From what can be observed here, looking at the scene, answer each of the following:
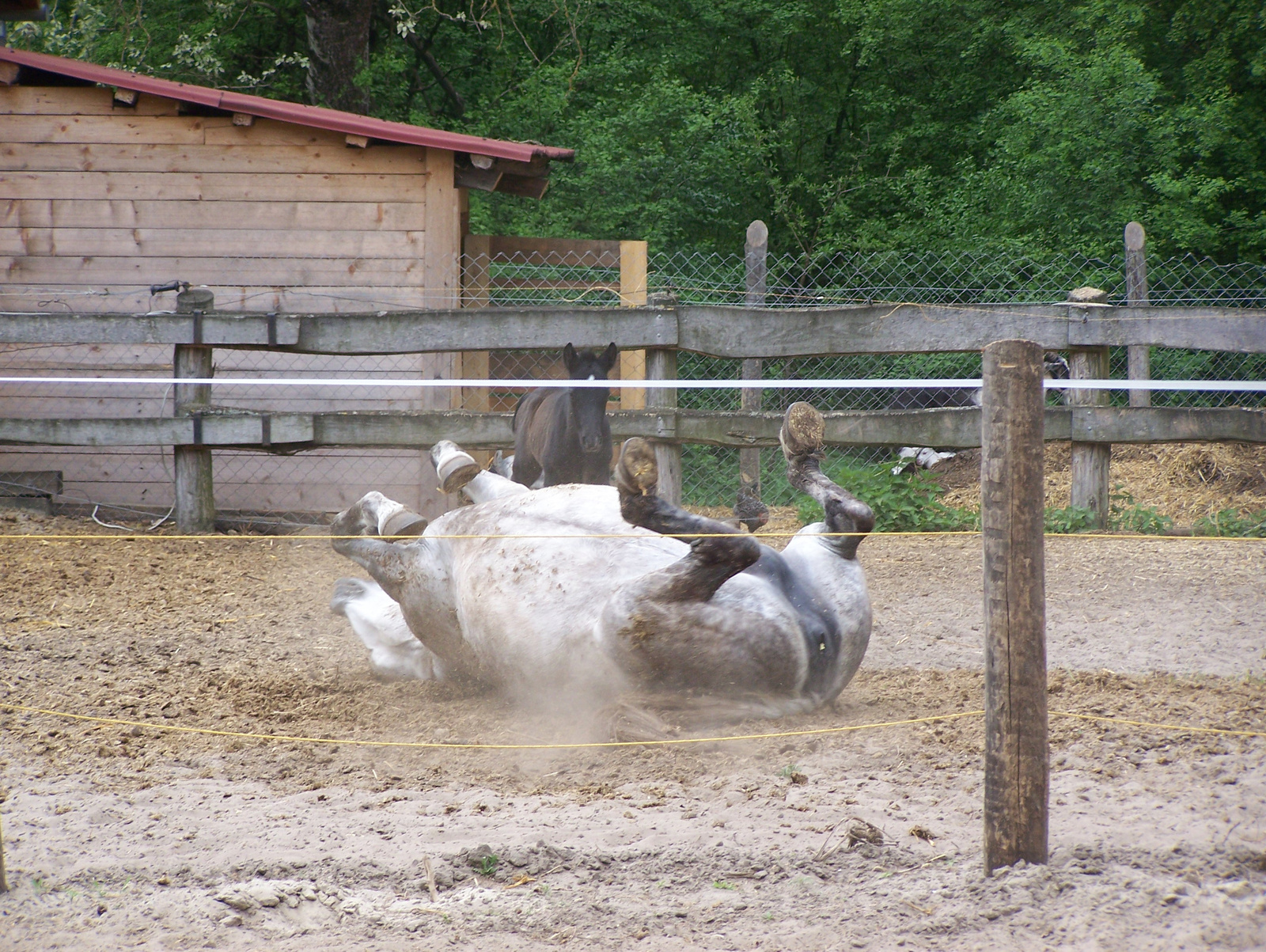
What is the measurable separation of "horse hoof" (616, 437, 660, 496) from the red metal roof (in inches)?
208

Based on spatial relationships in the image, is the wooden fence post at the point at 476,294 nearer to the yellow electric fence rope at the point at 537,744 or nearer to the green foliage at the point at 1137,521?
the green foliage at the point at 1137,521

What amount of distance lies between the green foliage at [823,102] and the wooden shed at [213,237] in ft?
10.2

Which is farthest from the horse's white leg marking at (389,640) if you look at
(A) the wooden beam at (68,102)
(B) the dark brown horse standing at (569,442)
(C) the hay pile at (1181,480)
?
(A) the wooden beam at (68,102)

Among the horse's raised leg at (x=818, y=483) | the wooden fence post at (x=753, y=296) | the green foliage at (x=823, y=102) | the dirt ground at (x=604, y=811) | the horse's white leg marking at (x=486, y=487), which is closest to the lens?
the dirt ground at (x=604, y=811)

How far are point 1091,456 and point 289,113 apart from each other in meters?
6.08

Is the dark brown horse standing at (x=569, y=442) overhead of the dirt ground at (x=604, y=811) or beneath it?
overhead

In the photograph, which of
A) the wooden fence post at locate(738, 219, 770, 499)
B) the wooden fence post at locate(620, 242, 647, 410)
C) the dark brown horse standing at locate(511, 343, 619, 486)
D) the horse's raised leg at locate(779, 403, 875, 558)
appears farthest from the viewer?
the wooden fence post at locate(620, 242, 647, 410)

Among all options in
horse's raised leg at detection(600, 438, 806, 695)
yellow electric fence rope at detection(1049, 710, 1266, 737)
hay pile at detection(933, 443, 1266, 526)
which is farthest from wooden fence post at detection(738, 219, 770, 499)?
yellow electric fence rope at detection(1049, 710, 1266, 737)

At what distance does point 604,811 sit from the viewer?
266 centimetres

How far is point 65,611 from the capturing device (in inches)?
192

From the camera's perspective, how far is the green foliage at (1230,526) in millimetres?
5965

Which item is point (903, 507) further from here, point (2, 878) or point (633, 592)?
point (2, 878)

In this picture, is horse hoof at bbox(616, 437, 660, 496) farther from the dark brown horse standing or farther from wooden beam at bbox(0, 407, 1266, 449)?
wooden beam at bbox(0, 407, 1266, 449)

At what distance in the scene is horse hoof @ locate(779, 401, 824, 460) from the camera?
11.6 ft
